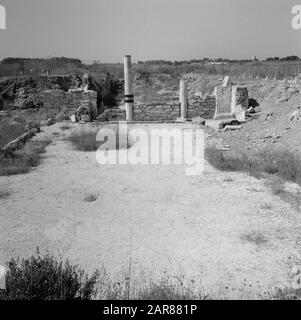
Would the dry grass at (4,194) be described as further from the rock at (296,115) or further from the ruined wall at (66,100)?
the ruined wall at (66,100)

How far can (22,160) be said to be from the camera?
9484 millimetres

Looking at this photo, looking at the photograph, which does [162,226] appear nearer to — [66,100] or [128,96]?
[128,96]

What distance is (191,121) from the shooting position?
677 inches

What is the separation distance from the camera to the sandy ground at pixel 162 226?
4.33 metres

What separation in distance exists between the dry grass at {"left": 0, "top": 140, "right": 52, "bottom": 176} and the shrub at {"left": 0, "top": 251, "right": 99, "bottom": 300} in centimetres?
518

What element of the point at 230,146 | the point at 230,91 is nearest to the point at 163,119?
the point at 230,91

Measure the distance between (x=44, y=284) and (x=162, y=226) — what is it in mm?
2380

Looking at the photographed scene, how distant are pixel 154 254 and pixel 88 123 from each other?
12.4m

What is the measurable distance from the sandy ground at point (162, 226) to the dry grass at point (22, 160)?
1.25ft

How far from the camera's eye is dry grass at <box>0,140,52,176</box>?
8.63 metres

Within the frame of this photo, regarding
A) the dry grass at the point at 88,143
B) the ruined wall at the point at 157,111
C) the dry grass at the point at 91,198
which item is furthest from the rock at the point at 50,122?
the dry grass at the point at 91,198

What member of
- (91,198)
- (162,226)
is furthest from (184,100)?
(162,226)

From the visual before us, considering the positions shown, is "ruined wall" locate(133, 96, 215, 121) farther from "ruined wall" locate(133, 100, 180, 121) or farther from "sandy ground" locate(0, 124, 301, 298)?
"sandy ground" locate(0, 124, 301, 298)
